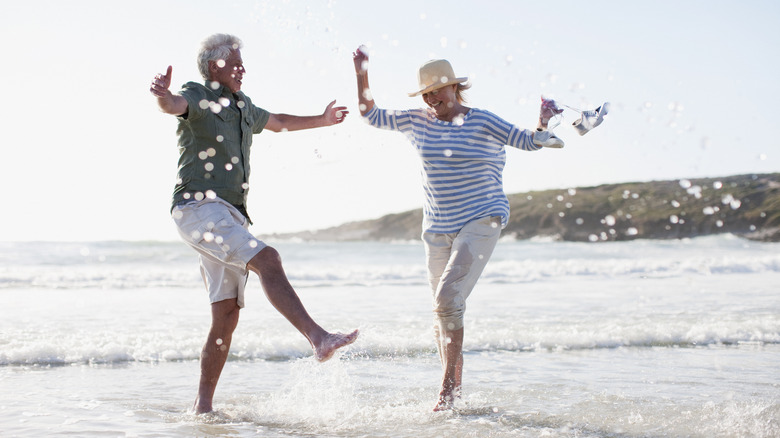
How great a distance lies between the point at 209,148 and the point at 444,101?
1386 millimetres

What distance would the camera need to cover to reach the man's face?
13.0ft

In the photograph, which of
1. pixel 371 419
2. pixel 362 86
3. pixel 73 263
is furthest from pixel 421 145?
pixel 73 263

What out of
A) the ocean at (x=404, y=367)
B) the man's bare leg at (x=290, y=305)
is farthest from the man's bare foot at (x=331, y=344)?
the ocean at (x=404, y=367)

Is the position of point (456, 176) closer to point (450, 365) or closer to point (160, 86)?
point (450, 365)

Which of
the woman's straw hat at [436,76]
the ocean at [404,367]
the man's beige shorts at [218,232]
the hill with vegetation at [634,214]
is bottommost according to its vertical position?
the ocean at [404,367]

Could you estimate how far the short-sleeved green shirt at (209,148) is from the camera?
3807mm

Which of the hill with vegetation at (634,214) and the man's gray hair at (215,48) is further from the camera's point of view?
the hill with vegetation at (634,214)

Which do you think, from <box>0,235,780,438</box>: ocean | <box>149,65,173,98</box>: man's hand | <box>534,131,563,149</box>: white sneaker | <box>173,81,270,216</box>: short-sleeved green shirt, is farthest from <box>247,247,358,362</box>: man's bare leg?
<box>534,131,563,149</box>: white sneaker

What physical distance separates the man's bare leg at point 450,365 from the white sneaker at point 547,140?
1.19 metres

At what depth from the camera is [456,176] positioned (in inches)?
164

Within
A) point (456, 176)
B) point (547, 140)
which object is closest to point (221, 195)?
point (456, 176)

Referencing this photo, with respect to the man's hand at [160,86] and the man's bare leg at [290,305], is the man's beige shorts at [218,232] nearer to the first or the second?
the man's bare leg at [290,305]

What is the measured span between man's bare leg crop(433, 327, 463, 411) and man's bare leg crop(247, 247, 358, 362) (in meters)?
0.95

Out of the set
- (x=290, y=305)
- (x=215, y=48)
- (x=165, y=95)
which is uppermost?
(x=215, y=48)
